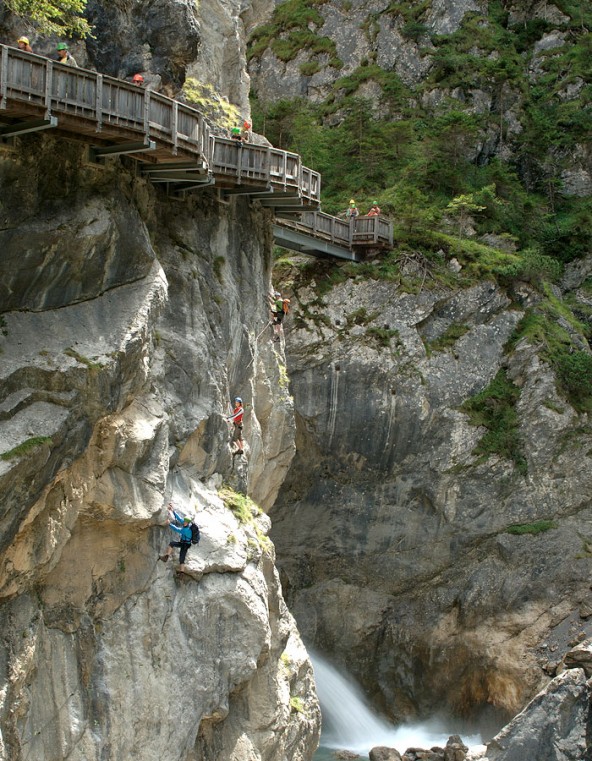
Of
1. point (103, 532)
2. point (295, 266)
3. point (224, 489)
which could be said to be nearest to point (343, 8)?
point (295, 266)

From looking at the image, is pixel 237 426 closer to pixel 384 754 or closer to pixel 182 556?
pixel 182 556

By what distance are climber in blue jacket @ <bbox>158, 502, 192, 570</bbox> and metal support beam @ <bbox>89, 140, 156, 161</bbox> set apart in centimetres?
887

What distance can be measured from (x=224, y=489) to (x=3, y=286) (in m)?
9.67

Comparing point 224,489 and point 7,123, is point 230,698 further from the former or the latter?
point 7,123

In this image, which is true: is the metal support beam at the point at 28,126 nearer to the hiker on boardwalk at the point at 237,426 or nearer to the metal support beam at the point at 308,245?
the hiker on boardwalk at the point at 237,426

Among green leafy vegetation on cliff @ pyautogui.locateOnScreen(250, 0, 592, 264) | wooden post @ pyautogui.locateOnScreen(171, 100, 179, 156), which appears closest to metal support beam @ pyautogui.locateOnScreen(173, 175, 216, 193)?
wooden post @ pyautogui.locateOnScreen(171, 100, 179, 156)

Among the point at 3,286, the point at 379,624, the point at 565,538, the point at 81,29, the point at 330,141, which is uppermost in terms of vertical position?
the point at 330,141

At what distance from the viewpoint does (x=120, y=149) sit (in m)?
24.7

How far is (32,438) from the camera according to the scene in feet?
70.8

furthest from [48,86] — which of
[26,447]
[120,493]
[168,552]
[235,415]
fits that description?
[168,552]

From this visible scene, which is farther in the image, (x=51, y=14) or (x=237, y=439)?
(x=237, y=439)

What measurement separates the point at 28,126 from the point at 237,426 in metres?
11.4

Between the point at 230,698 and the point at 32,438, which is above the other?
the point at 32,438

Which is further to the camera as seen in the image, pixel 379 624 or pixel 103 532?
pixel 379 624
